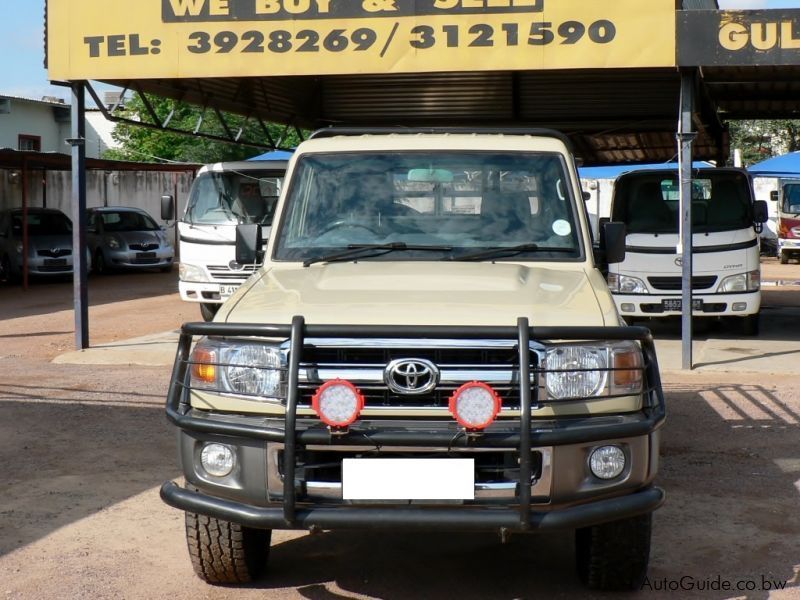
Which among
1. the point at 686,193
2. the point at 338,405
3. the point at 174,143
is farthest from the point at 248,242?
the point at 174,143

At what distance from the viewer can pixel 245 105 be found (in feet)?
56.3

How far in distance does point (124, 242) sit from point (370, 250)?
71.5ft

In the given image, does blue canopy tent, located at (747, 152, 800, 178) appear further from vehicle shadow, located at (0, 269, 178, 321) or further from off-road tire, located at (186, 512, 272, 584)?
off-road tire, located at (186, 512, 272, 584)

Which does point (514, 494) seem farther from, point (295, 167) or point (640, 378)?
point (295, 167)

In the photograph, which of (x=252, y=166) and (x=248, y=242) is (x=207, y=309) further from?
(x=248, y=242)

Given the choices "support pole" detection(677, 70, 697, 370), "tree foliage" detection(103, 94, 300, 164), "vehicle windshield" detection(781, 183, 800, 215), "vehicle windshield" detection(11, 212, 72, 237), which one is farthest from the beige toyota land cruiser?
"tree foliage" detection(103, 94, 300, 164)

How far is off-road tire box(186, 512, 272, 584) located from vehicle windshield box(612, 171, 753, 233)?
31.9 ft

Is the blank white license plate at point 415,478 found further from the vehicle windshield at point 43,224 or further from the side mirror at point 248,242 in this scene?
the vehicle windshield at point 43,224

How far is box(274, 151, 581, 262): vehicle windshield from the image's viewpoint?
5.85 meters

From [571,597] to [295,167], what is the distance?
264 cm

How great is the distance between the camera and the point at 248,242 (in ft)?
20.5

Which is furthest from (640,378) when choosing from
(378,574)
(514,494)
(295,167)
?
(295,167)

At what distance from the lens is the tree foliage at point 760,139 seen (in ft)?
161

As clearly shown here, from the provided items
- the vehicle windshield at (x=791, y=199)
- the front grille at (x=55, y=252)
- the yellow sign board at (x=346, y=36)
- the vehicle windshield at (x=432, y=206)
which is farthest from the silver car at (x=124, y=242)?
the vehicle windshield at (x=432, y=206)
